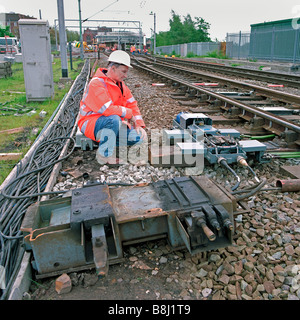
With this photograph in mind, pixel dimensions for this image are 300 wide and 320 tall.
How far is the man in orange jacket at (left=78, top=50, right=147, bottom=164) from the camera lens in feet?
13.6

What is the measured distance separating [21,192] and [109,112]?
1566mm

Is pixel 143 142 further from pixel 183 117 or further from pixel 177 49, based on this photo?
pixel 177 49

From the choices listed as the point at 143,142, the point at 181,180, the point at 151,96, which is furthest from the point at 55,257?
the point at 151,96

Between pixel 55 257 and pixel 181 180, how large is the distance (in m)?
1.25

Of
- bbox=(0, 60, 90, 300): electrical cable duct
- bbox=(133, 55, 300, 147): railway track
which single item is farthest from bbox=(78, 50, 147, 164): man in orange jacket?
bbox=(133, 55, 300, 147): railway track

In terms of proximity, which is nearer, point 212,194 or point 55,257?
point 55,257

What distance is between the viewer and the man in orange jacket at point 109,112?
4.16 metres

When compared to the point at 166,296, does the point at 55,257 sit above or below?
above

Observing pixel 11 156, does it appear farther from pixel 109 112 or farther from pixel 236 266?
pixel 236 266

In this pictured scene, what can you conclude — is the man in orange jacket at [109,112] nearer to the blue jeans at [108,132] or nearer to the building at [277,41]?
the blue jeans at [108,132]

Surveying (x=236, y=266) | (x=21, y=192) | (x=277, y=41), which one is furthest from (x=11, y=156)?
(x=277, y=41)

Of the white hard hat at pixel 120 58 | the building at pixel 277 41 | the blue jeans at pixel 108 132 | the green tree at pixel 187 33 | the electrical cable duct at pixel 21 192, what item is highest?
the green tree at pixel 187 33

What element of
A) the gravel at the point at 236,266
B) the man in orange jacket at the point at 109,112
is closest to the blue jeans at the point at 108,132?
the man in orange jacket at the point at 109,112

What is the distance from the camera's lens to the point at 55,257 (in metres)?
2.25
